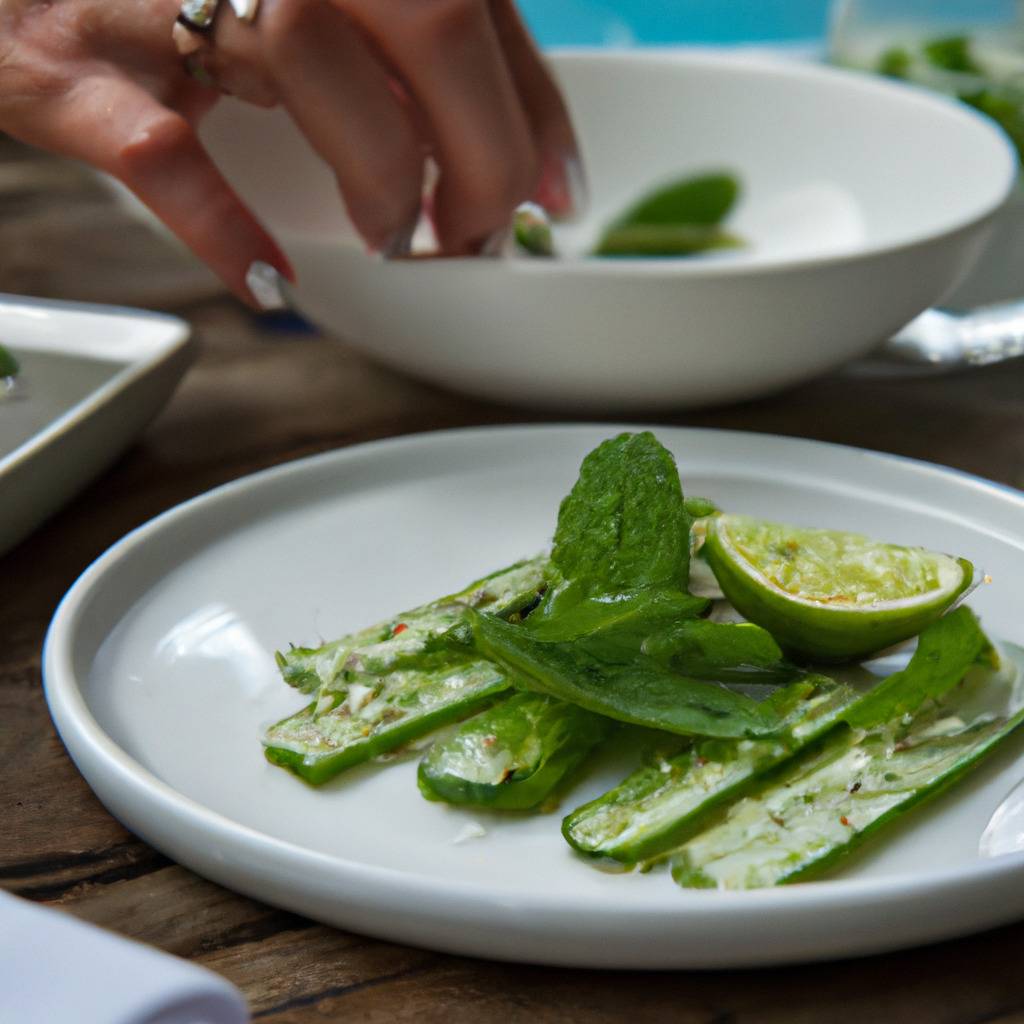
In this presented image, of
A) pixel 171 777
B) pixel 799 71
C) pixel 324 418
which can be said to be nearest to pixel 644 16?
pixel 799 71

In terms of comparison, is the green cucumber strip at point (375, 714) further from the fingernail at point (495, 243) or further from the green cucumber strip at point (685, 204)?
the green cucumber strip at point (685, 204)

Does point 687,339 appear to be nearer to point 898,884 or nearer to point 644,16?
point 898,884

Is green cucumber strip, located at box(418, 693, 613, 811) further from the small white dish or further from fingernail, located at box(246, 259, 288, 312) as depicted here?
fingernail, located at box(246, 259, 288, 312)

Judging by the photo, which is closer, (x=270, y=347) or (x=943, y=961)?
(x=943, y=961)

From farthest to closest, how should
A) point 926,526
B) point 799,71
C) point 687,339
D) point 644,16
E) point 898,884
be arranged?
point 644,16 → point 799,71 → point 687,339 → point 926,526 → point 898,884

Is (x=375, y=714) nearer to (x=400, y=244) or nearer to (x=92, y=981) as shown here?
(x=92, y=981)

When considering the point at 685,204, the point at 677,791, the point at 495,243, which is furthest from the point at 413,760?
the point at 685,204

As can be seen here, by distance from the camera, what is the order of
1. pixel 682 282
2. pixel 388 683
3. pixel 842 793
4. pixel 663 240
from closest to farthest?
1. pixel 842 793
2. pixel 388 683
3. pixel 682 282
4. pixel 663 240
